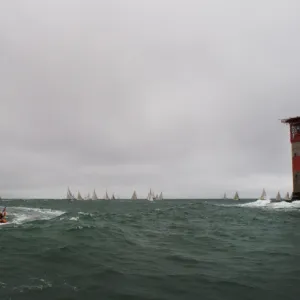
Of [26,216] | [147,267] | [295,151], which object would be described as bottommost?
[26,216]

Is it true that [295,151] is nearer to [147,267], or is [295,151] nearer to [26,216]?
[26,216]

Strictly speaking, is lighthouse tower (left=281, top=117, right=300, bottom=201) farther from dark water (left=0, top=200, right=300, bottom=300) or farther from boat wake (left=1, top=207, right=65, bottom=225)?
dark water (left=0, top=200, right=300, bottom=300)

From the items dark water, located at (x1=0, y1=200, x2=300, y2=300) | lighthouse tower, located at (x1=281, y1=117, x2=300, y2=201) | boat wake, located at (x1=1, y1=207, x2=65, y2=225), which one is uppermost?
lighthouse tower, located at (x1=281, y1=117, x2=300, y2=201)

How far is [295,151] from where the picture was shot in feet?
229

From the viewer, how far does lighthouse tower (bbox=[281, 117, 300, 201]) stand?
68613 millimetres

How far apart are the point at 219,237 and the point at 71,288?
1438cm

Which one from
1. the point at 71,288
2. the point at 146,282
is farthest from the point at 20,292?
the point at 146,282

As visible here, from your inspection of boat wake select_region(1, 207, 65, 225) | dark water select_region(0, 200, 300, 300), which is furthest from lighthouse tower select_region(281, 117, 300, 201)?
dark water select_region(0, 200, 300, 300)

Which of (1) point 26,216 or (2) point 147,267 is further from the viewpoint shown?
(1) point 26,216

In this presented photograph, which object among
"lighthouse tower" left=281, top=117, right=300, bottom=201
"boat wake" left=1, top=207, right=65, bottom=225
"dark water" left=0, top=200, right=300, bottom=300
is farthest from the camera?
"lighthouse tower" left=281, top=117, right=300, bottom=201

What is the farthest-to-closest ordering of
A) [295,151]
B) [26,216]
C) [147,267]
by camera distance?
[295,151] < [26,216] < [147,267]

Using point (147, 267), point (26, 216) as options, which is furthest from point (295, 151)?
point (147, 267)

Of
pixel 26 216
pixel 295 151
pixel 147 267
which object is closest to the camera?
pixel 147 267

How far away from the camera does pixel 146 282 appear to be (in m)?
11.6
